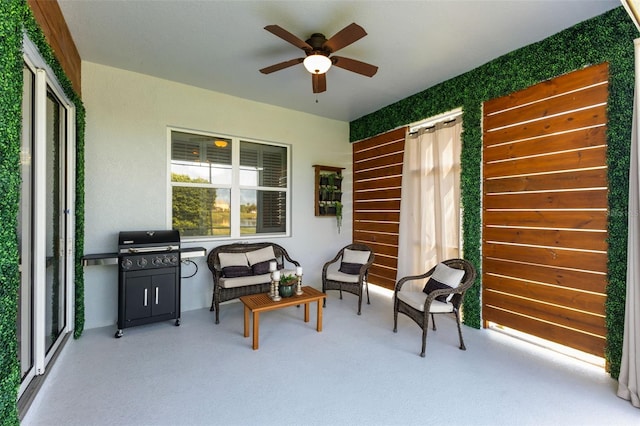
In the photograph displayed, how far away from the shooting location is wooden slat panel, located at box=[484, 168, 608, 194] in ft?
8.36

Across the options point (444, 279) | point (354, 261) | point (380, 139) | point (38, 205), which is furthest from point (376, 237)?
point (38, 205)

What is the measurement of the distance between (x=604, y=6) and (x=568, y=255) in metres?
2.16

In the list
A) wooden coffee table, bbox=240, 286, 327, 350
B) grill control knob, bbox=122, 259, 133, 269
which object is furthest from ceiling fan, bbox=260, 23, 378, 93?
grill control knob, bbox=122, 259, 133, 269

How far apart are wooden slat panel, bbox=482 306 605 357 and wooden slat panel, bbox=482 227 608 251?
81cm

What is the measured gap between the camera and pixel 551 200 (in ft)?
9.32

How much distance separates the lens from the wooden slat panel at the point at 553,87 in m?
2.53

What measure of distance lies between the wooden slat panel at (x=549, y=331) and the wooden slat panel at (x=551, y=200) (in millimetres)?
1187

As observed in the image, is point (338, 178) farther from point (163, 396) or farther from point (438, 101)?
point (163, 396)

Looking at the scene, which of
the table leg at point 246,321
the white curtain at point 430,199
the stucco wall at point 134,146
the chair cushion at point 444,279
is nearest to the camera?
the chair cushion at point 444,279

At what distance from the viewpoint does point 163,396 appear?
2162 millimetres

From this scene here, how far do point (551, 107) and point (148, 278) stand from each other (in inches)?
186

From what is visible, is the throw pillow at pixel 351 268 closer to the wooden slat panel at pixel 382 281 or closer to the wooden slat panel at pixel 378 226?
the wooden slat panel at pixel 382 281

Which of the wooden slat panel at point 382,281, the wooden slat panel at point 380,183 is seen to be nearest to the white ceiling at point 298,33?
the wooden slat panel at point 380,183

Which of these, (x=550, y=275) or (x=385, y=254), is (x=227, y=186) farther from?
(x=550, y=275)
